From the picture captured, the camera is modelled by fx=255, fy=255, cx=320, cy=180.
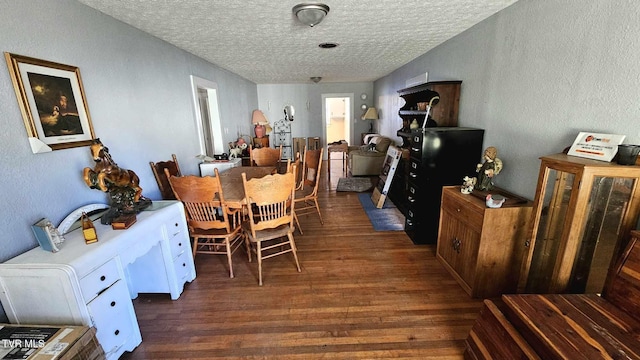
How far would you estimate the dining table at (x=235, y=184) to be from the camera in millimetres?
2244

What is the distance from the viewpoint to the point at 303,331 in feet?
5.74

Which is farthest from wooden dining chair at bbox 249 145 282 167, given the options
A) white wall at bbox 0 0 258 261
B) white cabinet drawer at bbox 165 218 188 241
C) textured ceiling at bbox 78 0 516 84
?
white cabinet drawer at bbox 165 218 188 241

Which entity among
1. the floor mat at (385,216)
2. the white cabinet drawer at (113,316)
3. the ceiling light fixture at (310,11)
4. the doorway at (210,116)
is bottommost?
the floor mat at (385,216)

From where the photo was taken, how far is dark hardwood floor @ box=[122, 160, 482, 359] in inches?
63.8

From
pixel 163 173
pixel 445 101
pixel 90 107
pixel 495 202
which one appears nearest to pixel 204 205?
pixel 163 173

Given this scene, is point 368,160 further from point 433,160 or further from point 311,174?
point 433,160

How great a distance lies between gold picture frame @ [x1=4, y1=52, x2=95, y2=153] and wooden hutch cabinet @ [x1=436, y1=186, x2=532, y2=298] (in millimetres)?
2917

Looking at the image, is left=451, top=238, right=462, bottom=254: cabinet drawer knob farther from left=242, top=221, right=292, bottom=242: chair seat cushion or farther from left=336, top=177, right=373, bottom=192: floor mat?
left=336, top=177, right=373, bottom=192: floor mat

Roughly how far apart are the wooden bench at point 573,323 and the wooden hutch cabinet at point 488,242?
616 mm

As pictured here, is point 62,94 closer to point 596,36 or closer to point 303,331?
point 303,331

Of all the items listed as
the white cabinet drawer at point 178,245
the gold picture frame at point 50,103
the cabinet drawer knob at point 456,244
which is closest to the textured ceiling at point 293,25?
the gold picture frame at point 50,103

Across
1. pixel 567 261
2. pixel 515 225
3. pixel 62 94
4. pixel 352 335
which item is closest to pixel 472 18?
pixel 515 225

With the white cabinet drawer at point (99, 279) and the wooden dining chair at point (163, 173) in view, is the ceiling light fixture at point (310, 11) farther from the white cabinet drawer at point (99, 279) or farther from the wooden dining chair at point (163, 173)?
the white cabinet drawer at point (99, 279)

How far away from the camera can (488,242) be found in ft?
6.24
